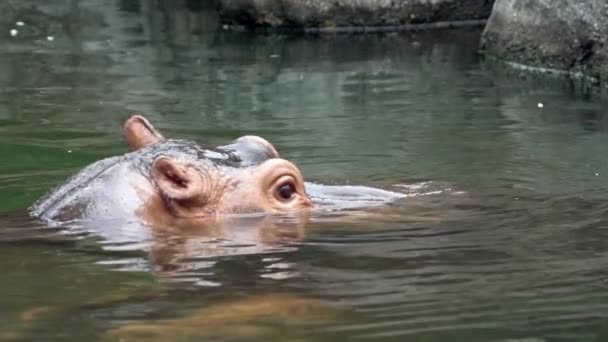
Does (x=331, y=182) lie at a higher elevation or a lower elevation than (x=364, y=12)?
higher

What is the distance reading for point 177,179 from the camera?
546 centimetres

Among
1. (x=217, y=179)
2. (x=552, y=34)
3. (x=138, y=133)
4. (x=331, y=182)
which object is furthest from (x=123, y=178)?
(x=552, y=34)

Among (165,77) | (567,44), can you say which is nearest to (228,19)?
(165,77)

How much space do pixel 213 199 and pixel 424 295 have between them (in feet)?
4.09

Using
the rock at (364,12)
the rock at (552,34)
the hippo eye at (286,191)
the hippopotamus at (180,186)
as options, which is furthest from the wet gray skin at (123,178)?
the rock at (364,12)

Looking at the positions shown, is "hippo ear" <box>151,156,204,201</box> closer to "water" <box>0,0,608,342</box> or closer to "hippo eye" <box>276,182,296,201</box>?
"water" <box>0,0,608,342</box>

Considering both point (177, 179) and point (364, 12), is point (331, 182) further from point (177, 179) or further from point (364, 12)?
point (364, 12)

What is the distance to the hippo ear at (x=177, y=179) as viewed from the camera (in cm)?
536

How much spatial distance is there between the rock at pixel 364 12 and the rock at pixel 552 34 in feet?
7.67

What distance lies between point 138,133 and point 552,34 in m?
7.44

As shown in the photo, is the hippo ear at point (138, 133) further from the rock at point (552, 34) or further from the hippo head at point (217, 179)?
the rock at point (552, 34)

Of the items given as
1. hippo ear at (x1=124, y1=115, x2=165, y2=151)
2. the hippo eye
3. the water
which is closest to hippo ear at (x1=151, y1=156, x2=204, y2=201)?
the water

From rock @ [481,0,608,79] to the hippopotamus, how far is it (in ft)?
22.4

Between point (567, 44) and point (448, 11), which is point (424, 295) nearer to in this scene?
point (567, 44)
